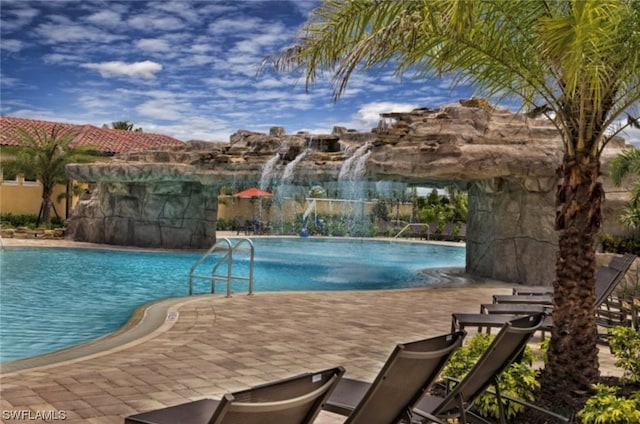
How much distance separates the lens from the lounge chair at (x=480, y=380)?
12.2 feet

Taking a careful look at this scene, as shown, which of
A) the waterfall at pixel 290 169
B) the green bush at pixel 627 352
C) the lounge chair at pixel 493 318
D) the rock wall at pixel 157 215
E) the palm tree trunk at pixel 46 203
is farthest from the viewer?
the palm tree trunk at pixel 46 203

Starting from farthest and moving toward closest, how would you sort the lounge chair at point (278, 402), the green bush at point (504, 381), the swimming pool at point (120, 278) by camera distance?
1. the swimming pool at point (120, 278)
2. the green bush at point (504, 381)
3. the lounge chair at point (278, 402)

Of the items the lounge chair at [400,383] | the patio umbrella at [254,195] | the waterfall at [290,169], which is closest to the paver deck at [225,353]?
the lounge chair at [400,383]

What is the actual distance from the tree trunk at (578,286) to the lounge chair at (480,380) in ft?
3.28

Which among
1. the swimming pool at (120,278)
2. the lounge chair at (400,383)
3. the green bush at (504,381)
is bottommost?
the swimming pool at (120,278)

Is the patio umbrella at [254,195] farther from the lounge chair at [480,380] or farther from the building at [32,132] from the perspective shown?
the lounge chair at [480,380]

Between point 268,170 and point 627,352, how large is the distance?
42.0 feet

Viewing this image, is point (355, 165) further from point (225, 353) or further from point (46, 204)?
point (46, 204)

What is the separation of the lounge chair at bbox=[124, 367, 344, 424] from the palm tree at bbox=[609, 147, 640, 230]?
1140 centimetres

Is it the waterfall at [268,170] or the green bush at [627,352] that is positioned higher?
the waterfall at [268,170]

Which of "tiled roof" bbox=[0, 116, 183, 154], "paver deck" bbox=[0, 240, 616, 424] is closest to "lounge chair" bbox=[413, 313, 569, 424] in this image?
"paver deck" bbox=[0, 240, 616, 424]

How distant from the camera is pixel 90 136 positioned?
36.4m

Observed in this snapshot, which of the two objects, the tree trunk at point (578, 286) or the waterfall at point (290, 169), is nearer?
Answer: the tree trunk at point (578, 286)

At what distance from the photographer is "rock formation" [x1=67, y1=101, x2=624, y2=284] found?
13531mm
